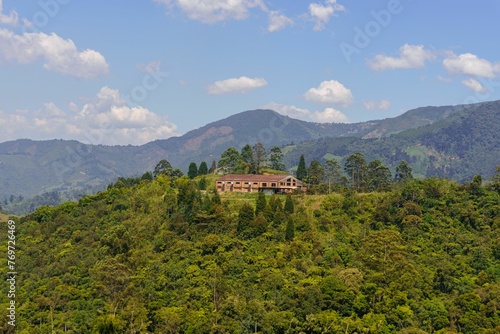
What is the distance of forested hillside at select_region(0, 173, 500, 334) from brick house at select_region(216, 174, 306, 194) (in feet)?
17.2

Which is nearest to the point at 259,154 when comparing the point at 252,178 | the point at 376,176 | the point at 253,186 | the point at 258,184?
the point at 252,178

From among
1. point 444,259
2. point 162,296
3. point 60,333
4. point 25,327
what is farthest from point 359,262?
point 25,327

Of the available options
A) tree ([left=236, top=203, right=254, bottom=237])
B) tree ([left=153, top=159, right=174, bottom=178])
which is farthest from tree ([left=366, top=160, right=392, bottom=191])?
tree ([left=153, top=159, right=174, bottom=178])

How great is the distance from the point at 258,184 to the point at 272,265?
72.4ft

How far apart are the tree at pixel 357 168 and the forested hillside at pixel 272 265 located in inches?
684

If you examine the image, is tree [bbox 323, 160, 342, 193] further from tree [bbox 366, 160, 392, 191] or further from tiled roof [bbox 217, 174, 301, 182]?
tiled roof [bbox 217, 174, 301, 182]

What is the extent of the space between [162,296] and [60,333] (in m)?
9.30

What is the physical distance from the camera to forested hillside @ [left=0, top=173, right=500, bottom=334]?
1604 inches

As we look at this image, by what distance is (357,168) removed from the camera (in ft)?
253

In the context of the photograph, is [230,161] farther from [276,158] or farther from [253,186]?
[253,186]

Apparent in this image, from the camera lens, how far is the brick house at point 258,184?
67750mm

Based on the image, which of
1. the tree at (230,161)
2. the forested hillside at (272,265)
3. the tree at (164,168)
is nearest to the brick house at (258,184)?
the forested hillside at (272,265)

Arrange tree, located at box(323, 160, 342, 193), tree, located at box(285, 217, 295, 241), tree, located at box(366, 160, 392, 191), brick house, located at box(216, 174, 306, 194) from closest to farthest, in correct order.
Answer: tree, located at box(285, 217, 295, 241), brick house, located at box(216, 174, 306, 194), tree, located at box(323, 160, 342, 193), tree, located at box(366, 160, 392, 191)

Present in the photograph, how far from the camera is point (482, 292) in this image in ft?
135
